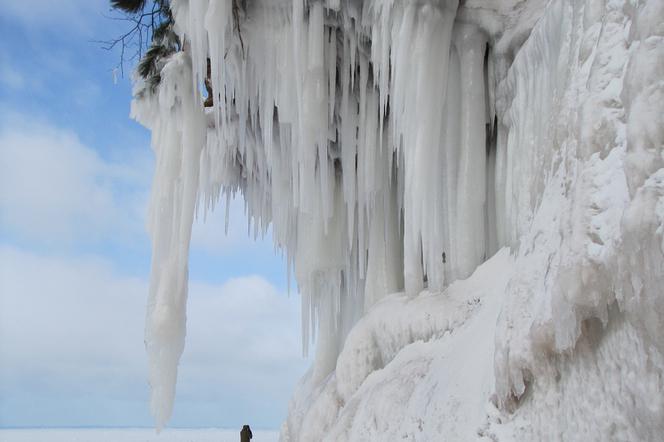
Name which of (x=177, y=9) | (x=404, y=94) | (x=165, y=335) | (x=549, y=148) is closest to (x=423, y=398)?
(x=549, y=148)

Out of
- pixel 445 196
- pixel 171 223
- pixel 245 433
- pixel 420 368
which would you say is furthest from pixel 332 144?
pixel 245 433

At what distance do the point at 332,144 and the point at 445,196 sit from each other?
2.02 m

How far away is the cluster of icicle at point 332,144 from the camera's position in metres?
5.04

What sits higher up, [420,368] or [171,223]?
[171,223]

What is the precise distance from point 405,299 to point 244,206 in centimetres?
358

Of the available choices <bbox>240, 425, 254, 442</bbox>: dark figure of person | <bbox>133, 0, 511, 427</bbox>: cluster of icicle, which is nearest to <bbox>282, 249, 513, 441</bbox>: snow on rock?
<bbox>133, 0, 511, 427</bbox>: cluster of icicle

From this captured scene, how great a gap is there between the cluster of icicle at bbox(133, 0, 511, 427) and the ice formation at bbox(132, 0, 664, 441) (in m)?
0.02

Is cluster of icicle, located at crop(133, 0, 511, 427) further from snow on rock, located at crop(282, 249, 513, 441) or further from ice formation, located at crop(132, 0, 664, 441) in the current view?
snow on rock, located at crop(282, 249, 513, 441)

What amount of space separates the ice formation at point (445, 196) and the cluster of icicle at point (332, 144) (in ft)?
0.07

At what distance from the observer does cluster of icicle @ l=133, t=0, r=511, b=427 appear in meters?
5.04

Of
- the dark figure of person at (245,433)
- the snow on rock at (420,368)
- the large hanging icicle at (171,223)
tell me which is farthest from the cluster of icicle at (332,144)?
the dark figure of person at (245,433)

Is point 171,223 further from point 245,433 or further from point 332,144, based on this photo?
point 245,433

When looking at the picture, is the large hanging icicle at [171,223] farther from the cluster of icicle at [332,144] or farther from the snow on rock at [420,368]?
the snow on rock at [420,368]

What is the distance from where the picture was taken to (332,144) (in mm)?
6871
